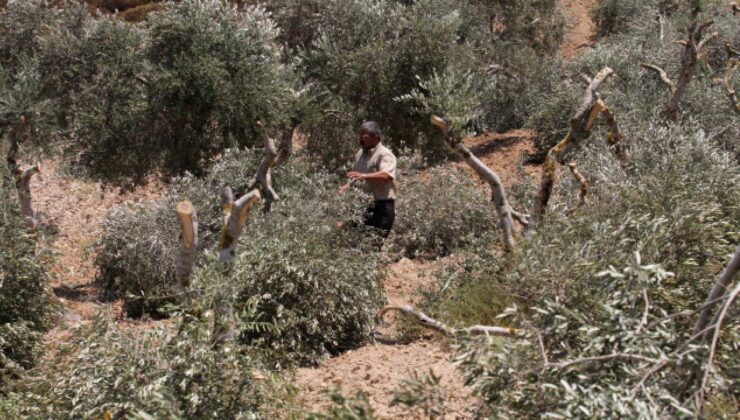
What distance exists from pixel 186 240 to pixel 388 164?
3.10 meters

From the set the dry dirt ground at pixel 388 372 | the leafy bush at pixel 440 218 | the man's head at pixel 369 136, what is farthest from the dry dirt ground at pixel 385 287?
the man's head at pixel 369 136

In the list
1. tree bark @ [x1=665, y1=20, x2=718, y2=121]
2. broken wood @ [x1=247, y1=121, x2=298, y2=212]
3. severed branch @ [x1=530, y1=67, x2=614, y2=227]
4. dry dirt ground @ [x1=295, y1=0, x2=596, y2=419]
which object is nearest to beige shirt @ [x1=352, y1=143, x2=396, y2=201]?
broken wood @ [x1=247, y1=121, x2=298, y2=212]

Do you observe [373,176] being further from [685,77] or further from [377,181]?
[685,77]

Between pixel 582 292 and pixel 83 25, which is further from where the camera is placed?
pixel 83 25

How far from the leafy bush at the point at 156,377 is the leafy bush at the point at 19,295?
5.32 ft

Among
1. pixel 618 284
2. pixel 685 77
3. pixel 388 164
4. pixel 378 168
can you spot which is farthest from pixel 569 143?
pixel 618 284

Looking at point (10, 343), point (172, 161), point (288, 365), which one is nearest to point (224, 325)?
point (288, 365)

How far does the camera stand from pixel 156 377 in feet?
15.0

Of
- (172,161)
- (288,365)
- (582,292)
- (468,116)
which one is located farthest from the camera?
(172,161)

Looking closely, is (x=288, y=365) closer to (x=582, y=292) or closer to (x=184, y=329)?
(x=184, y=329)

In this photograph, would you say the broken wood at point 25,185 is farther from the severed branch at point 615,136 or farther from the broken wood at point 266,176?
the severed branch at point 615,136

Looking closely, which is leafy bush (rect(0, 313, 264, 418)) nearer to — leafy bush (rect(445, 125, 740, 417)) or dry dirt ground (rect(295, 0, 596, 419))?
dry dirt ground (rect(295, 0, 596, 419))

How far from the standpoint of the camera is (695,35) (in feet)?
30.9

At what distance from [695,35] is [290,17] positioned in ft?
23.3
